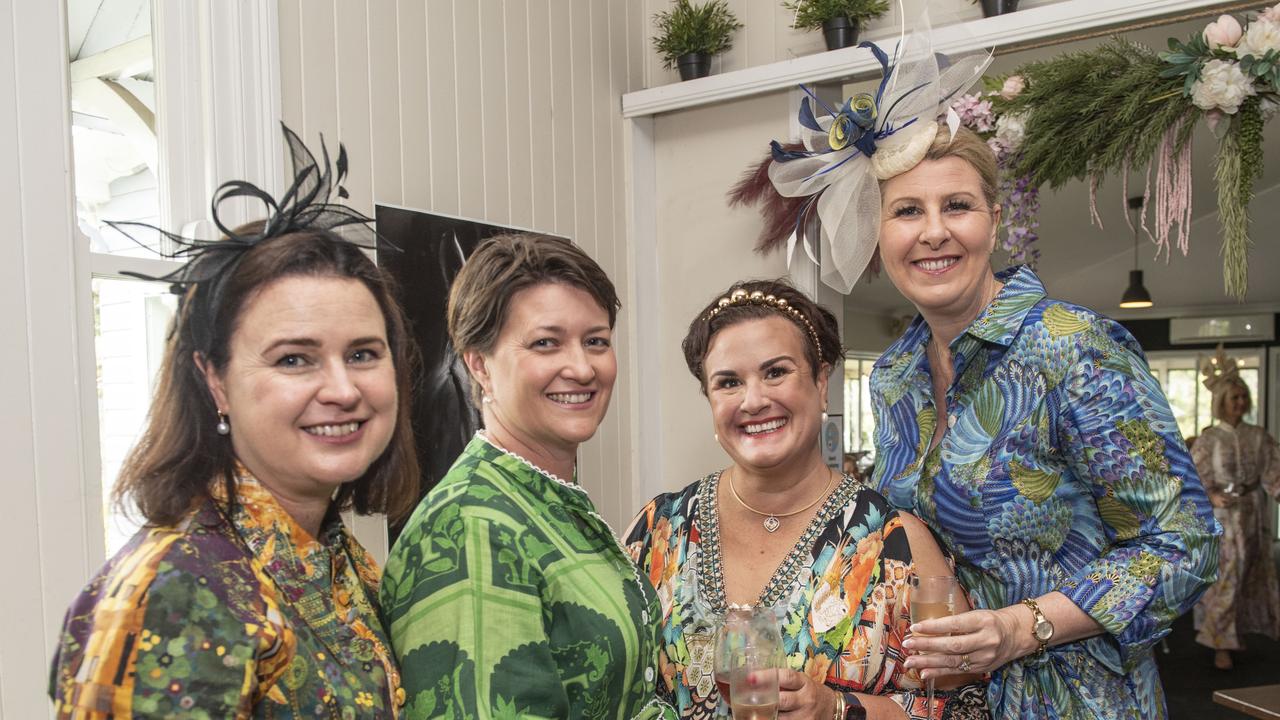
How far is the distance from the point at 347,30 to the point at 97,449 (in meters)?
1.26

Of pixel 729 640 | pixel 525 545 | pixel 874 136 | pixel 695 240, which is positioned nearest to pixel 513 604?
pixel 525 545

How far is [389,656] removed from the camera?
1227mm

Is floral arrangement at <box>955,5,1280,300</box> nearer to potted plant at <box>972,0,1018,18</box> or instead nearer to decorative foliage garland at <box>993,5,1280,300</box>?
decorative foliage garland at <box>993,5,1280,300</box>

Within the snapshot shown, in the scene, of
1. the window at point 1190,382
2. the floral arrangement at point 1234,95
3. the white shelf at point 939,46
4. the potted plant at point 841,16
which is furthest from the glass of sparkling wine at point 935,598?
the window at point 1190,382

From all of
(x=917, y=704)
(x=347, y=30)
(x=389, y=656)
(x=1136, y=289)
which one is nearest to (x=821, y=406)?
(x=917, y=704)

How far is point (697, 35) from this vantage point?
354 cm

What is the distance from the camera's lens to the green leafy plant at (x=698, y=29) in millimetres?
3533

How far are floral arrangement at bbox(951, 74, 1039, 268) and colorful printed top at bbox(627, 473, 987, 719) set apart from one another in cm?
124

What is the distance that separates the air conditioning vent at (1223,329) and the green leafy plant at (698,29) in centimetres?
982

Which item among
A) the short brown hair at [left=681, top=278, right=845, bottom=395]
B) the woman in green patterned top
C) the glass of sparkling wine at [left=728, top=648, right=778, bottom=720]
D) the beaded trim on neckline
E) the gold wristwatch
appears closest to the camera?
the woman in green patterned top

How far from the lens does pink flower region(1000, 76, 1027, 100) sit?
9.20 feet

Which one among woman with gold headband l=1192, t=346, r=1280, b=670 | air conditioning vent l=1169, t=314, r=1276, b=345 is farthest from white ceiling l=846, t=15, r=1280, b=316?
woman with gold headband l=1192, t=346, r=1280, b=670

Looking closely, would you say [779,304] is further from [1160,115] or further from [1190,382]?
[1190,382]

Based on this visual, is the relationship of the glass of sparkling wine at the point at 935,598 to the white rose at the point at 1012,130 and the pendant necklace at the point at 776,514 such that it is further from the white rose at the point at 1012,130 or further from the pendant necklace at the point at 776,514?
the white rose at the point at 1012,130
